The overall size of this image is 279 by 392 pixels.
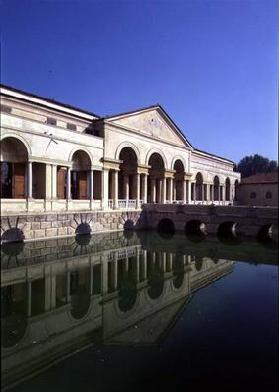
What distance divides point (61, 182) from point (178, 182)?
626 inches

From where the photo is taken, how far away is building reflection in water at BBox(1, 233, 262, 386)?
7.20 metres

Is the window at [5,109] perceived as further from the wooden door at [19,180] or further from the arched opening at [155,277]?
the arched opening at [155,277]

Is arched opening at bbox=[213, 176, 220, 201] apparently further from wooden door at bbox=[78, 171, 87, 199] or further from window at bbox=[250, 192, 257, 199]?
wooden door at bbox=[78, 171, 87, 199]

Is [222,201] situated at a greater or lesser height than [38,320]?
greater

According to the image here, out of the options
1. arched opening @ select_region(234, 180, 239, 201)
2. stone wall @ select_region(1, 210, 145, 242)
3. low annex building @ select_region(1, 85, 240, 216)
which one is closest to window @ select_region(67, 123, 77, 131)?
low annex building @ select_region(1, 85, 240, 216)

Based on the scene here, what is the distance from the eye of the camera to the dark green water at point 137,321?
18.4 feet

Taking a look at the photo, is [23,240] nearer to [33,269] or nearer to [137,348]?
[33,269]

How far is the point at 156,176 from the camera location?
3130cm

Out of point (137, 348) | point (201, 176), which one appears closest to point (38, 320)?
point (137, 348)

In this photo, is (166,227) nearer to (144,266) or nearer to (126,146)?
(126,146)

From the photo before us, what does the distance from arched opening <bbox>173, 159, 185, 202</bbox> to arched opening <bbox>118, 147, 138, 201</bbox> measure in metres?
6.36

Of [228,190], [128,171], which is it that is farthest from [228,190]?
[128,171]

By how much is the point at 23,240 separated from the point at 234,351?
14076mm

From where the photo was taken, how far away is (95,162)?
77.4 feet
